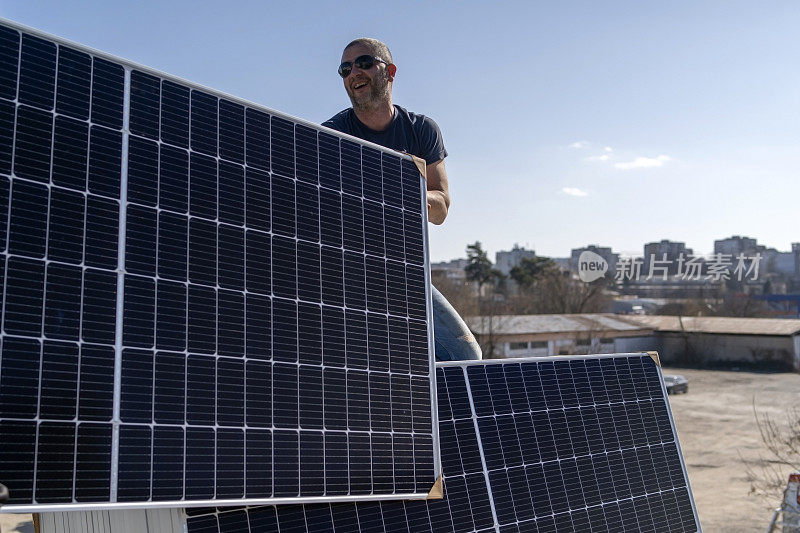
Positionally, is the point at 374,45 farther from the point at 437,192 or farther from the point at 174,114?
the point at 174,114

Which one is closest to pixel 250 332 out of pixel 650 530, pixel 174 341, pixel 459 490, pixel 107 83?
pixel 174 341

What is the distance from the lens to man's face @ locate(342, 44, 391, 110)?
801cm

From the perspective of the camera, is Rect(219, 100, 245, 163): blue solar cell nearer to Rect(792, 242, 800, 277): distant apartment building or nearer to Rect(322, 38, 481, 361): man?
Rect(322, 38, 481, 361): man

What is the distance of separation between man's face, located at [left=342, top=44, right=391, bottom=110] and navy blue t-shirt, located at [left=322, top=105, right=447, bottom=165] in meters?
0.36

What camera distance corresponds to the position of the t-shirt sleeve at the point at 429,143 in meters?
8.69

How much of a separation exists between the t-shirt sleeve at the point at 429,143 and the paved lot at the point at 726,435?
4071cm

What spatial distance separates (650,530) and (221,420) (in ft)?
19.4

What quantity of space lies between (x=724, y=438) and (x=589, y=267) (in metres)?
54.7

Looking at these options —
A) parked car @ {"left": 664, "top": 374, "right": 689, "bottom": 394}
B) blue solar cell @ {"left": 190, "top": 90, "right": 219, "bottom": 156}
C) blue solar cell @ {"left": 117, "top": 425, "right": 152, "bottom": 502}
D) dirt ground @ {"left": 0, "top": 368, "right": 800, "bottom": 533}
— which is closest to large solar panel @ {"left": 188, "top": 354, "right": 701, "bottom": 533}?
blue solar cell @ {"left": 117, "top": 425, "right": 152, "bottom": 502}

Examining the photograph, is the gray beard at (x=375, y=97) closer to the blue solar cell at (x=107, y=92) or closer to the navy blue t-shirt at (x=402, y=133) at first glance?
the navy blue t-shirt at (x=402, y=133)

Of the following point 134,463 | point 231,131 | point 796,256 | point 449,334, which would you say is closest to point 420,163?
point 231,131

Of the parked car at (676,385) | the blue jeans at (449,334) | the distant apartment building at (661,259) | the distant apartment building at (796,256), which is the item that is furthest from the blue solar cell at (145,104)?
the distant apartment building at (796,256)

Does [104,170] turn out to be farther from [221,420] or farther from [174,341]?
[221,420]

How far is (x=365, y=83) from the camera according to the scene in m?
8.14
